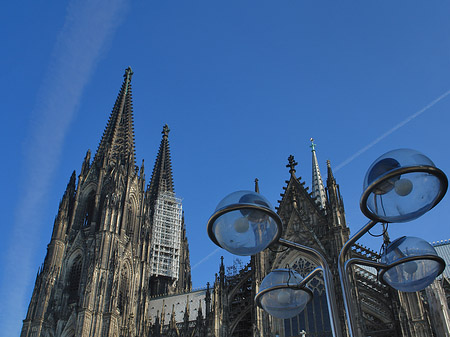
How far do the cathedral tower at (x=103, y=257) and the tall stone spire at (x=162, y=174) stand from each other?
362 inches

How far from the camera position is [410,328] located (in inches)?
813

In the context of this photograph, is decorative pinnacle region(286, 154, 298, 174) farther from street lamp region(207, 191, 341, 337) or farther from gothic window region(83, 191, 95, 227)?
street lamp region(207, 191, 341, 337)

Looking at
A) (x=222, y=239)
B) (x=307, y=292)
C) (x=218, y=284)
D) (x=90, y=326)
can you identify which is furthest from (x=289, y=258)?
(x=222, y=239)

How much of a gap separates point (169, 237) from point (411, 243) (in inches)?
1981

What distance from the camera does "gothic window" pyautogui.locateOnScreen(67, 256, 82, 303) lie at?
37.7 metres

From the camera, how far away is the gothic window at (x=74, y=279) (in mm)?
37669

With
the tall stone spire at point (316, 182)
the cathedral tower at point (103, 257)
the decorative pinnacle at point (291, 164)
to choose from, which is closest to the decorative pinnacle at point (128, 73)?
the cathedral tower at point (103, 257)

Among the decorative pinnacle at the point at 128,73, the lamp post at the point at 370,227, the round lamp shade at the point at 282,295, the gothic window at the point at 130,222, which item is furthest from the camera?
the decorative pinnacle at the point at 128,73

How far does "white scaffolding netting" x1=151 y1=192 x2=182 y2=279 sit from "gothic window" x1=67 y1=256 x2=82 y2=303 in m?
13.1

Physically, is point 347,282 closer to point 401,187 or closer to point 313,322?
point 401,187

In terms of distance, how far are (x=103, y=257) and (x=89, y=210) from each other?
775 cm

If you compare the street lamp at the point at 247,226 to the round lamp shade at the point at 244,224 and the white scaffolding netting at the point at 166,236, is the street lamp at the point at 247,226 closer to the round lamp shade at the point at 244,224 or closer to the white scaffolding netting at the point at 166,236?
the round lamp shade at the point at 244,224

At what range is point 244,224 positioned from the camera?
6.83 metres

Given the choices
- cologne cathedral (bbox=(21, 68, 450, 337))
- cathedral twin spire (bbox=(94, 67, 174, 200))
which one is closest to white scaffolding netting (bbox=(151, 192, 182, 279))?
cologne cathedral (bbox=(21, 68, 450, 337))
